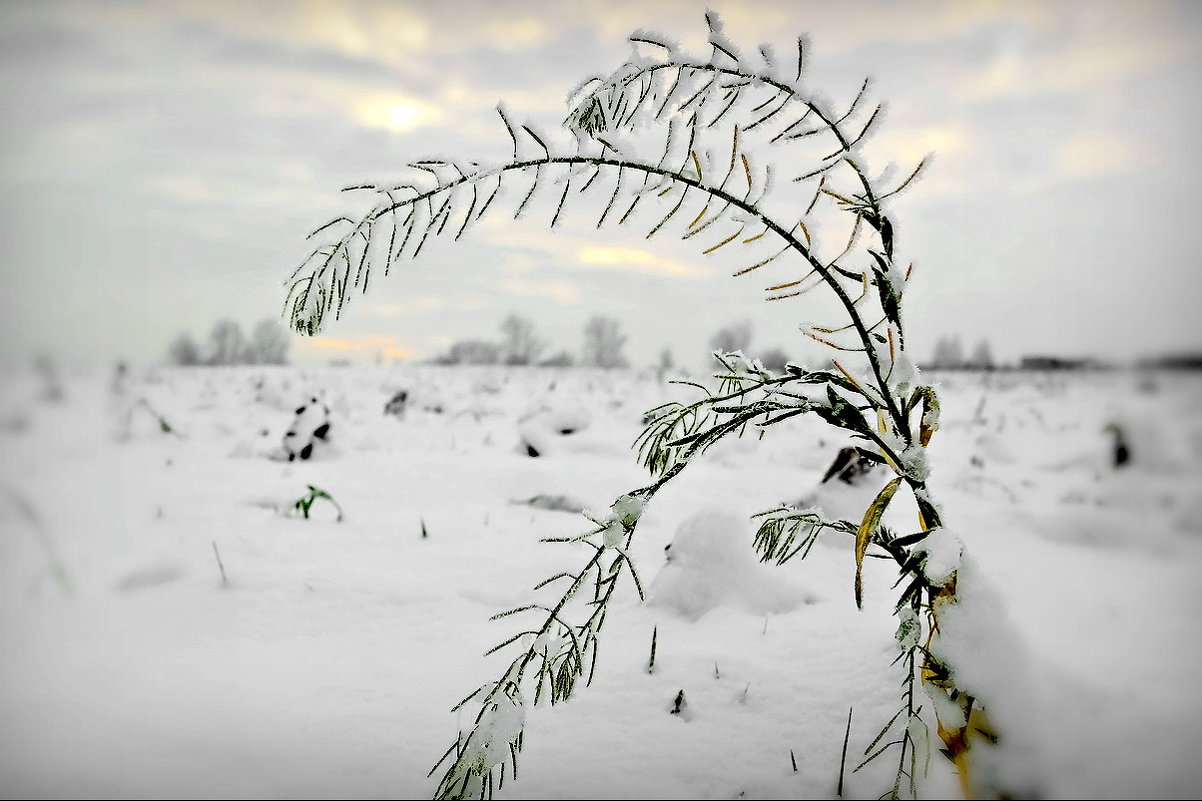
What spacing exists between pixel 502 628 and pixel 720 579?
0.68 metres

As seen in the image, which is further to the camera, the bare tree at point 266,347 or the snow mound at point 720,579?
the bare tree at point 266,347

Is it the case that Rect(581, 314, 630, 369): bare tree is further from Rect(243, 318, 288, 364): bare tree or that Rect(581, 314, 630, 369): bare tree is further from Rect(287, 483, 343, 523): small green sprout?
Rect(287, 483, 343, 523): small green sprout

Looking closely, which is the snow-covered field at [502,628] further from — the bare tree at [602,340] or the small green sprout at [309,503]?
the bare tree at [602,340]

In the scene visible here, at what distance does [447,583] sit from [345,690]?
65 cm

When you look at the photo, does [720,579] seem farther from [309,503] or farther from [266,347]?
[266,347]

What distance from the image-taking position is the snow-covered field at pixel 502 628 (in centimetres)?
117

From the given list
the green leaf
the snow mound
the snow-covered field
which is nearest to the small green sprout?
the snow-covered field

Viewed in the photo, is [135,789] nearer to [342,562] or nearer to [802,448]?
[342,562]

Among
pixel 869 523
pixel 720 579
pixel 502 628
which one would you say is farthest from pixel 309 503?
pixel 869 523

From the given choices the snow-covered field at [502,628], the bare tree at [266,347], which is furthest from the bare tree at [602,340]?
the snow-covered field at [502,628]

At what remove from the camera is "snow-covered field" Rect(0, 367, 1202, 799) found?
1170 millimetres

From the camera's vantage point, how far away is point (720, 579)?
1.94m

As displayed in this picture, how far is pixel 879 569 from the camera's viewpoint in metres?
2.32

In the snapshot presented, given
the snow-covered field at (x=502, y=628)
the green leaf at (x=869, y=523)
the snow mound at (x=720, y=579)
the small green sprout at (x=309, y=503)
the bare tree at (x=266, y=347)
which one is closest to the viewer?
the green leaf at (x=869, y=523)
